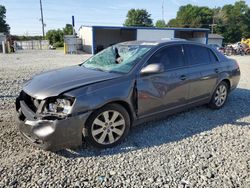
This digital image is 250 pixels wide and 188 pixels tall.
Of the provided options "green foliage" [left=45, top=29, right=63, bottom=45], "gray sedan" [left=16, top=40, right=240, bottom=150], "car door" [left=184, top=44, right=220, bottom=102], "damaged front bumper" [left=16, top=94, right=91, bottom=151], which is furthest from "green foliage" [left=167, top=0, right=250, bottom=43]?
"damaged front bumper" [left=16, top=94, right=91, bottom=151]

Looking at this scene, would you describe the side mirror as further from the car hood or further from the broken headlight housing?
the broken headlight housing

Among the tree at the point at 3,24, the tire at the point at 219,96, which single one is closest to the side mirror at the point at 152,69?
the tire at the point at 219,96

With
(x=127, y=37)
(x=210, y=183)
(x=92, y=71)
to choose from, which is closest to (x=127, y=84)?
(x=92, y=71)

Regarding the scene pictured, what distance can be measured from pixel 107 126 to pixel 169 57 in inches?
70.6

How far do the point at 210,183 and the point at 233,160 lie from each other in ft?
2.45

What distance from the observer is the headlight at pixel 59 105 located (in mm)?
3307

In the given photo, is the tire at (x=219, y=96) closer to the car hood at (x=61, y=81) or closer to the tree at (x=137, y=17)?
the car hood at (x=61, y=81)

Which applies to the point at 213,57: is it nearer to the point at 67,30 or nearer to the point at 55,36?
the point at 55,36

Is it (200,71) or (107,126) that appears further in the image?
(200,71)

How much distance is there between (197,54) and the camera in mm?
5125

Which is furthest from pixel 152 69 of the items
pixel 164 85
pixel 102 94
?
pixel 102 94

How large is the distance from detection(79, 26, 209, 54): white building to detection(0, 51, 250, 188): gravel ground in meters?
29.2

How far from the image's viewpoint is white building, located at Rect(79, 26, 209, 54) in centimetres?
3306

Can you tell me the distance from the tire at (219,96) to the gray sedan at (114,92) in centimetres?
20
